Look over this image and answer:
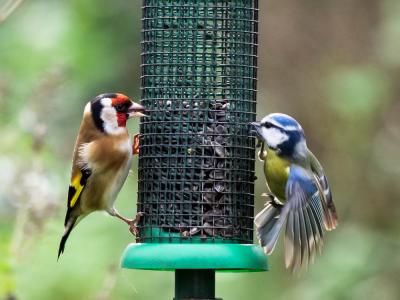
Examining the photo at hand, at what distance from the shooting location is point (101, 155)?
9586 millimetres

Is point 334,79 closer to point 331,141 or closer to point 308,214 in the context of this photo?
point 331,141

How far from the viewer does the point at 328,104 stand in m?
15.1

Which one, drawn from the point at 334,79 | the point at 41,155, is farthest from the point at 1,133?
the point at 334,79

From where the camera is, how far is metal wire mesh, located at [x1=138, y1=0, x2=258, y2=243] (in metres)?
9.26

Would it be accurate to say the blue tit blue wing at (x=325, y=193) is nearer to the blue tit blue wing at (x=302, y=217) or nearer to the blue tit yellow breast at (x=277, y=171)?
the blue tit blue wing at (x=302, y=217)

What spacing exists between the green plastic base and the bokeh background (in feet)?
7.35

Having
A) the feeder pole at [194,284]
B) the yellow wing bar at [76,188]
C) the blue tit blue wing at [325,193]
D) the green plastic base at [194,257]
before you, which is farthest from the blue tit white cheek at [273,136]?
the yellow wing bar at [76,188]

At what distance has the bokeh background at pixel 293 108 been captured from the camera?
1274 centimetres

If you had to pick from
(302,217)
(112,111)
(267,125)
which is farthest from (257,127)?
(112,111)

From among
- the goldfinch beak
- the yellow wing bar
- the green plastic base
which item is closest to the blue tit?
the green plastic base

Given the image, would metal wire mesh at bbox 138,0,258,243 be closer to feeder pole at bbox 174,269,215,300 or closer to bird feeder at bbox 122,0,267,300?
bird feeder at bbox 122,0,267,300

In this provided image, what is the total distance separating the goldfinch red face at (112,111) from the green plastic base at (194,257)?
3.10ft

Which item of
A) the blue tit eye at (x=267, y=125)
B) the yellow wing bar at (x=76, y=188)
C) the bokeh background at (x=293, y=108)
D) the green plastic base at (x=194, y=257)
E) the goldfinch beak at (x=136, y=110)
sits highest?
the bokeh background at (x=293, y=108)

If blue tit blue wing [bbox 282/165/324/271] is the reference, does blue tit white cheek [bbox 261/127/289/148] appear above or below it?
above
